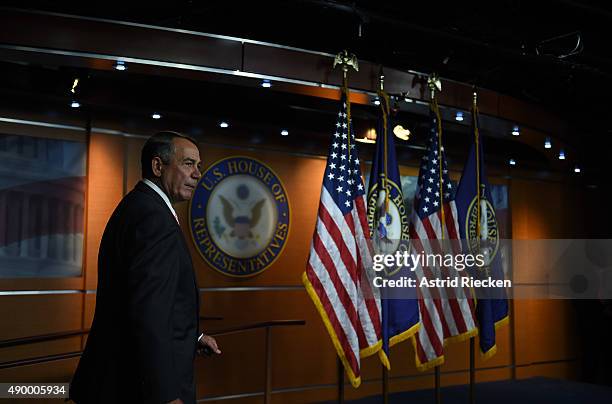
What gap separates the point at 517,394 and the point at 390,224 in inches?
118

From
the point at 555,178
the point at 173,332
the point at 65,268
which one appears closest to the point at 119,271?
the point at 173,332

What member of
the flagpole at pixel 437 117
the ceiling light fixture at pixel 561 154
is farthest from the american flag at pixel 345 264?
the ceiling light fixture at pixel 561 154

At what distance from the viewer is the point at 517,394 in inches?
241

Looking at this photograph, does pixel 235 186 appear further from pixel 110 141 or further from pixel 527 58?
pixel 527 58

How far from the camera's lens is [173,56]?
12.7ft

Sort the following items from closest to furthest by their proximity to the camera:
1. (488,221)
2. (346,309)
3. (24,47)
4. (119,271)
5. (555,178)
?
(119,271) < (24,47) < (346,309) < (488,221) < (555,178)

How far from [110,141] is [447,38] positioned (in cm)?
273

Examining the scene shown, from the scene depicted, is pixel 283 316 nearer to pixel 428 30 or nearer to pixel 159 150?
pixel 428 30

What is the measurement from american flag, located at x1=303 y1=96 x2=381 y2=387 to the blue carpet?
2.14m

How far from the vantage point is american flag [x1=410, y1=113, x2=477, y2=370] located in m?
4.29

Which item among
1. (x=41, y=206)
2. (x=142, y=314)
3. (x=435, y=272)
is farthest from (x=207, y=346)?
(x=41, y=206)

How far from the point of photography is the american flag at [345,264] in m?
3.80

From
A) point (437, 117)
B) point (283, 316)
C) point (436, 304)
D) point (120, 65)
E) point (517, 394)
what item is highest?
point (120, 65)

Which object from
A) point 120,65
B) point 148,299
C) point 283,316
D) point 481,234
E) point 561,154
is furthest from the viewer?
point 561,154
